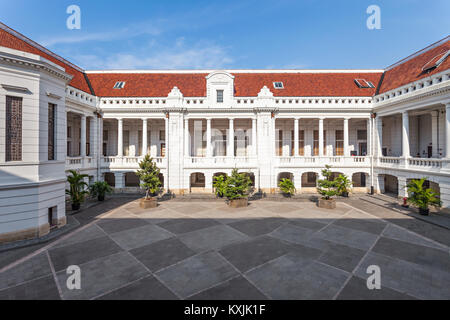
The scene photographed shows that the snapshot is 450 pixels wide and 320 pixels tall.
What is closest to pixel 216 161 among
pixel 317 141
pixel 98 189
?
pixel 98 189

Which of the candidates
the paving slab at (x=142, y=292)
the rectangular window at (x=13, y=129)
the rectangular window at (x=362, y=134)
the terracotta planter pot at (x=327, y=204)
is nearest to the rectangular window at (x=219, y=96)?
the terracotta planter pot at (x=327, y=204)

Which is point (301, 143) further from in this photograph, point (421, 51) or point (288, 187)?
point (421, 51)

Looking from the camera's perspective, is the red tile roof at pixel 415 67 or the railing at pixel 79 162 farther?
the red tile roof at pixel 415 67

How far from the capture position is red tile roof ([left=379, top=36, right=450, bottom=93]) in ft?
60.1

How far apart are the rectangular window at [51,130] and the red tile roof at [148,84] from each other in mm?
12211

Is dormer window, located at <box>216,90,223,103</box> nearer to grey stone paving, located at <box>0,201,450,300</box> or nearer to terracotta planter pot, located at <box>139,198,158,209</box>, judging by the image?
terracotta planter pot, located at <box>139,198,158,209</box>

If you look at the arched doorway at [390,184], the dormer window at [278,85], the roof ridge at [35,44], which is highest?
the roof ridge at [35,44]

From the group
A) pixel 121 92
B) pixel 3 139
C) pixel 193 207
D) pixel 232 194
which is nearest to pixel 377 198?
pixel 232 194

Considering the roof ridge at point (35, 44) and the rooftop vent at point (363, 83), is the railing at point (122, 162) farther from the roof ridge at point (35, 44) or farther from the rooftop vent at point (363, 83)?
the rooftop vent at point (363, 83)

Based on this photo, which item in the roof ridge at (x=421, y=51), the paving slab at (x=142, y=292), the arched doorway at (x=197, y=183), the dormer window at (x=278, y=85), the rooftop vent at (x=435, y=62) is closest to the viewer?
the paving slab at (x=142, y=292)

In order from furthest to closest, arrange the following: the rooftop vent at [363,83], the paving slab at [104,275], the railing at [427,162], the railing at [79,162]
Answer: the rooftop vent at [363,83] → the railing at [79,162] → the railing at [427,162] → the paving slab at [104,275]

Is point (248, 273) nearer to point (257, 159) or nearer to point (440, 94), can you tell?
point (257, 159)

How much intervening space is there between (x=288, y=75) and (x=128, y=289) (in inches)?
1095

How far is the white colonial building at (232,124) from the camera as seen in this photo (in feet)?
39.2
